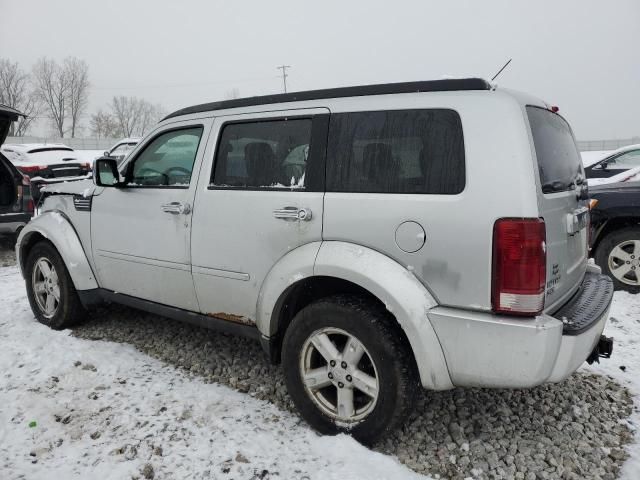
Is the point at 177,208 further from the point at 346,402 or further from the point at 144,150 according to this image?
the point at 346,402

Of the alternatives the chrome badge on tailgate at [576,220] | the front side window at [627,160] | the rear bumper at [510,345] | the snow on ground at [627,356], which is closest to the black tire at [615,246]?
the snow on ground at [627,356]

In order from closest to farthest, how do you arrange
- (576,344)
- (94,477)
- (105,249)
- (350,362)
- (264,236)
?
(576,344), (94,477), (350,362), (264,236), (105,249)

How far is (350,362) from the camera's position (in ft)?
8.17

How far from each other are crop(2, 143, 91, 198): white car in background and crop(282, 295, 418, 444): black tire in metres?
10.3

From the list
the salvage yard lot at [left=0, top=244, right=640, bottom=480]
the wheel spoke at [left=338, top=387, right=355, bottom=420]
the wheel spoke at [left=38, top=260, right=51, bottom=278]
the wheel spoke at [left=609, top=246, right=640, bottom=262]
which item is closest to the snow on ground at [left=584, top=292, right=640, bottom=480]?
the salvage yard lot at [left=0, top=244, right=640, bottom=480]

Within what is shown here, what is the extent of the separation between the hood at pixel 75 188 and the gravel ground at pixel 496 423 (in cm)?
137

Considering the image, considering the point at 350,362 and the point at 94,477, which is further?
the point at 350,362

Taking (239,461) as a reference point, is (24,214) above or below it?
above

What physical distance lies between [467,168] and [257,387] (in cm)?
204

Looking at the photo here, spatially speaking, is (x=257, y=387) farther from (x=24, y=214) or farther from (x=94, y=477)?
(x=24, y=214)

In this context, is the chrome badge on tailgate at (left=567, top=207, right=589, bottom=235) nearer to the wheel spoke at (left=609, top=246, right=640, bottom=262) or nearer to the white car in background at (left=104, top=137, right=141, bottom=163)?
the wheel spoke at (left=609, top=246, right=640, bottom=262)

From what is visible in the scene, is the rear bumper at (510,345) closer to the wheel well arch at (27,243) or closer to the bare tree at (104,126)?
the wheel well arch at (27,243)

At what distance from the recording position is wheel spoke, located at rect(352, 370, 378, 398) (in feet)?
8.00

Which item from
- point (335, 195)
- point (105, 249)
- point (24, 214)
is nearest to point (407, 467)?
point (335, 195)
